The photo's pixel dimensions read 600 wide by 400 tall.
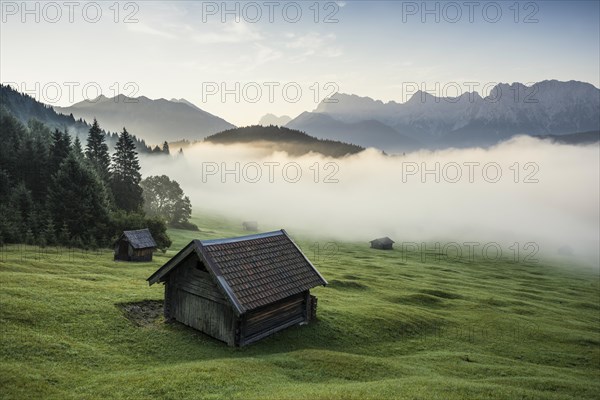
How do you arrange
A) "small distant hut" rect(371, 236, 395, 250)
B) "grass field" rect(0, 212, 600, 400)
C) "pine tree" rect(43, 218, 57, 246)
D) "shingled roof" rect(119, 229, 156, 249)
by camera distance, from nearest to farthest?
"grass field" rect(0, 212, 600, 400) → "shingled roof" rect(119, 229, 156, 249) → "pine tree" rect(43, 218, 57, 246) → "small distant hut" rect(371, 236, 395, 250)

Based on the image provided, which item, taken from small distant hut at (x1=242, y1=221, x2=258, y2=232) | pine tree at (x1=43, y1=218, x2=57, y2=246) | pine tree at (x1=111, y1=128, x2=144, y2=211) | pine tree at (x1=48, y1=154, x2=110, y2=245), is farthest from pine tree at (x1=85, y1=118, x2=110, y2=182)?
small distant hut at (x1=242, y1=221, x2=258, y2=232)

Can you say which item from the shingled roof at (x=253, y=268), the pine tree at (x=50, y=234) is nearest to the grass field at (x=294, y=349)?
the shingled roof at (x=253, y=268)

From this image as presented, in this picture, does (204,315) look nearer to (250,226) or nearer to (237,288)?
(237,288)

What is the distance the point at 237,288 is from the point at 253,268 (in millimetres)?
2576

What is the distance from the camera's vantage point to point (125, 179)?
298 ft

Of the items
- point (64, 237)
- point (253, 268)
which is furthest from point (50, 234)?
point (253, 268)

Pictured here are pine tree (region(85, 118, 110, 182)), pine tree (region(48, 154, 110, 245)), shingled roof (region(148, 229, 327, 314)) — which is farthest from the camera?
pine tree (region(85, 118, 110, 182))

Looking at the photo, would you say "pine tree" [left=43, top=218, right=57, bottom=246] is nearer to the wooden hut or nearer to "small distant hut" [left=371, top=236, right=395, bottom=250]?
the wooden hut

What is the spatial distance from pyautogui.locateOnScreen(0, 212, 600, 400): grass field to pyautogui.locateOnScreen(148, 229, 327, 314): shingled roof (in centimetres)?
329

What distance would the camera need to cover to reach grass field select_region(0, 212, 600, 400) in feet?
56.5

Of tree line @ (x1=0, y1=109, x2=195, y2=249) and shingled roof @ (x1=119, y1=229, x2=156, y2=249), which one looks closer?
shingled roof @ (x1=119, y1=229, x2=156, y2=249)

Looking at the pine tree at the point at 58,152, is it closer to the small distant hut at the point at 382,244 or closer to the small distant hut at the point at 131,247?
the small distant hut at the point at 131,247

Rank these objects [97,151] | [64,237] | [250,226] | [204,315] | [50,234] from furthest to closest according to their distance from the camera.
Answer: [250,226], [97,151], [64,237], [50,234], [204,315]

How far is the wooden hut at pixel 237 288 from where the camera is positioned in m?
24.0
